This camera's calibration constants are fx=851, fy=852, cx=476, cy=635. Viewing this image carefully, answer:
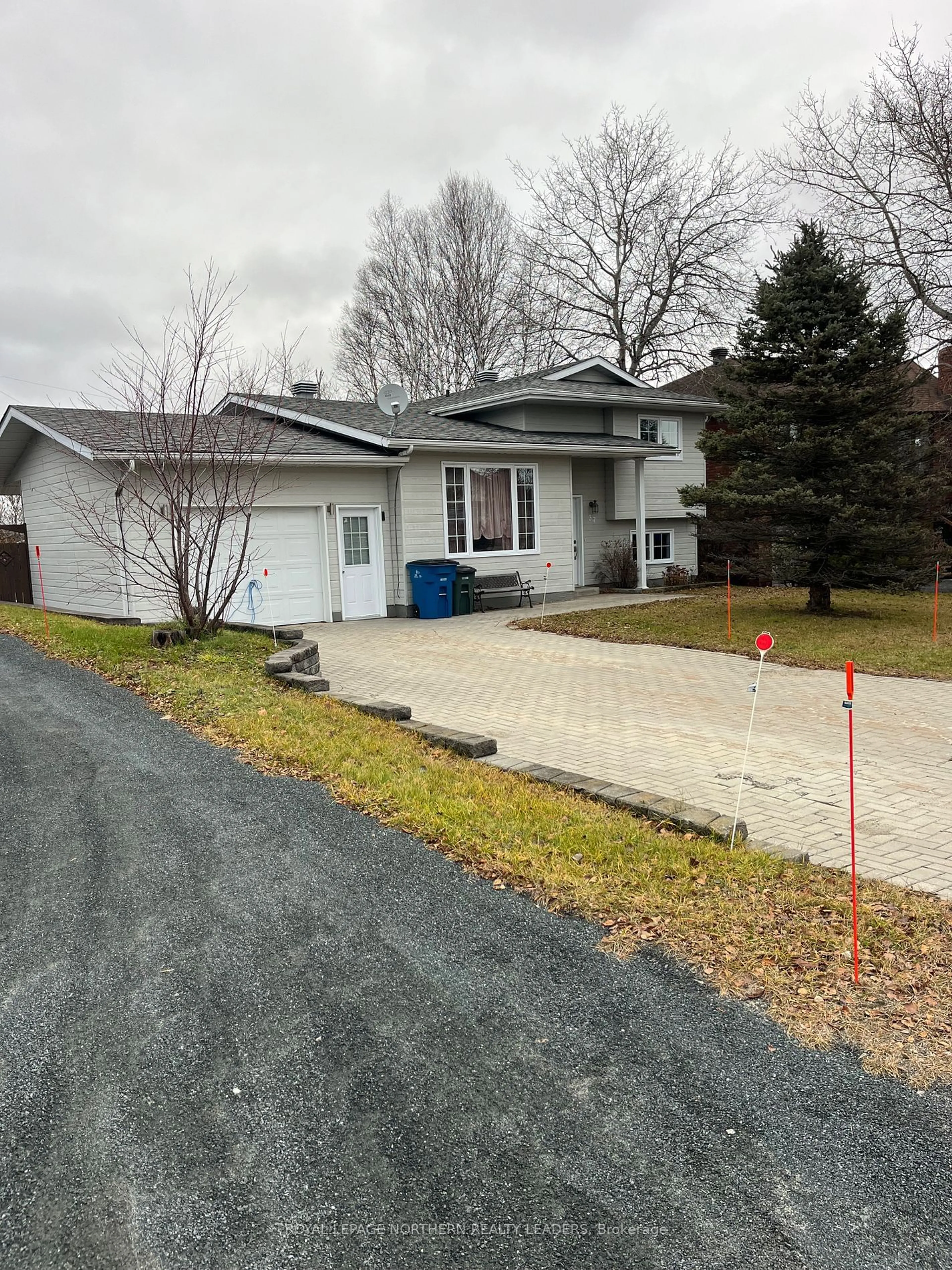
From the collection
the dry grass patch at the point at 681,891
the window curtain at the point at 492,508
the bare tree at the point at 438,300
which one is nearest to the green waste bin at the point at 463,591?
the window curtain at the point at 492,508

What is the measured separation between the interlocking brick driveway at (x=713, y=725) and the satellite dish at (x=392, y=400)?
6127 mm

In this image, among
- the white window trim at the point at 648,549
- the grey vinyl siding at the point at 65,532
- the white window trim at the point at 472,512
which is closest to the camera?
the grey vinyl siding at the point at 65,532

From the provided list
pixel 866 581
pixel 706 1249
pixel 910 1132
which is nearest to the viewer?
pixel 706 1249

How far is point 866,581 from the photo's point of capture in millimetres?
14828

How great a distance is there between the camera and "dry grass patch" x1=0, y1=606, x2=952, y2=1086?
3.21 metres

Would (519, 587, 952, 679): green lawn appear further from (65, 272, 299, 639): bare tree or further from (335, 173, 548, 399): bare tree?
(335, 173, 548, 399): bare tree

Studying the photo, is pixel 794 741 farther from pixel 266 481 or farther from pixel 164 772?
pixel 266 481

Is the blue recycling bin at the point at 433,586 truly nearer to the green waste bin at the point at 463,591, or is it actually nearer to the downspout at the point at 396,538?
the green waste bin at the point at 463,591

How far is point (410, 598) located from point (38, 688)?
900 cm

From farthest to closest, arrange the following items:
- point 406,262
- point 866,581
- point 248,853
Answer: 1. point 406,262
2. point 866,581
3. point 248,853

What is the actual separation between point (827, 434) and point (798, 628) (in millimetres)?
3263

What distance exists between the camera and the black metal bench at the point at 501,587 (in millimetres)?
18203

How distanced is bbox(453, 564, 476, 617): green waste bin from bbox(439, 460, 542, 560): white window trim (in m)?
0.60

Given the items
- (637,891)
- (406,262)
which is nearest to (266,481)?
(637,891)
